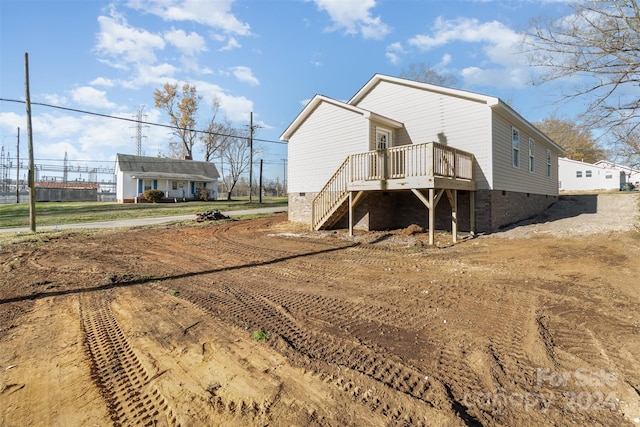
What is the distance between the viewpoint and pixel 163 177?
34.4 meters

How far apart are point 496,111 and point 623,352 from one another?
10610mm

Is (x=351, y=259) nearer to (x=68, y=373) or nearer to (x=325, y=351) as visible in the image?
(x=325, y=351)

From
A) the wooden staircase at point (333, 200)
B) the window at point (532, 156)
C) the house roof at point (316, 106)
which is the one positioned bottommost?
the wooden staircase at point (333, 200)

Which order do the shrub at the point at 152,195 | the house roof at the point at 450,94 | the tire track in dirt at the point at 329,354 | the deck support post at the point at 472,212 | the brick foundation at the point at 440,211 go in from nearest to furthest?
the tire track in dirt at the point at 329,354, the house roof at the point at 450,94, the deck support post at the point at 472,212, the brick foundation at the point at 440,211, the shrub at the point at 152,195

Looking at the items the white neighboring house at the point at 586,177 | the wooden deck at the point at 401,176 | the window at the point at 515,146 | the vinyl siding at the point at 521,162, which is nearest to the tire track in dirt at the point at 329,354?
the wooden deck at the point at 401,176

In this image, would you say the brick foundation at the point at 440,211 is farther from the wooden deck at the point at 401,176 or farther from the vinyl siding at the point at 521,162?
the wooden deck at the point at 401,176

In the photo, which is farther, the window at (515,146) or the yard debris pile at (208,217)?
the yard debris pile at (208,217)

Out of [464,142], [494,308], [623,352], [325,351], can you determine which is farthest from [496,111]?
[325,351]

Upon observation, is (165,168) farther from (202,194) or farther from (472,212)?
(472,212)

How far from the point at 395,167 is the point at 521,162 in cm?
708

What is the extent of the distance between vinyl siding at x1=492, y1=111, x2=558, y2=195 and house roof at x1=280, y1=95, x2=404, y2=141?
392cm

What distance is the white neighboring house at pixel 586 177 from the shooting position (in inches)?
1416

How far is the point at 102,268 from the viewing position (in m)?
7.43

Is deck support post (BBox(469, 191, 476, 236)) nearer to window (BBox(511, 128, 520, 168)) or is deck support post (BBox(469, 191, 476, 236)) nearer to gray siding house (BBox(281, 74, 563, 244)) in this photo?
gray siding house (BBox(281, 74, 563, 244))
